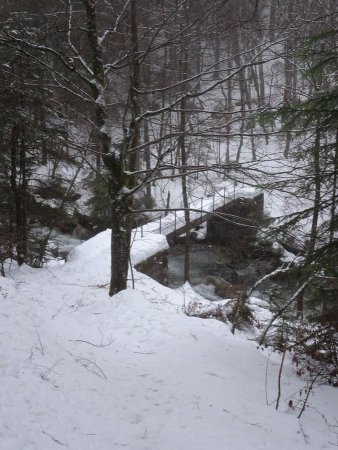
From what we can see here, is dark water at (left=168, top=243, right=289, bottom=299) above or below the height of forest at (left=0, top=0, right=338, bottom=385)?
below

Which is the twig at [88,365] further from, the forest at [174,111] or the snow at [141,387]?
the forest at [174,111]

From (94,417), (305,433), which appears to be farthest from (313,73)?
(94,417)

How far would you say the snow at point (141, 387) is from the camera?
3514 millimetres

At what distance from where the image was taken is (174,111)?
23.1 feet

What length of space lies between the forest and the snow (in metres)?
0.85

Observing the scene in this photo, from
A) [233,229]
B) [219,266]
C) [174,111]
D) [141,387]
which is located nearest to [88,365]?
[141,387]

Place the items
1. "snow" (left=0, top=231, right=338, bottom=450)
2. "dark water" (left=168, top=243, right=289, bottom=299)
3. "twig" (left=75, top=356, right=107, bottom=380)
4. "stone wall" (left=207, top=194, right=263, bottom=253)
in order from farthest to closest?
"stone wall" (left=207, top=194, right=263, bottom=253), "dark water" (left=168, top=243, right=289, bottom=299), "twig" (left=75, top=356, right=107, bottom=380), "snow" (left=0, top=231, right=338, bottom=450)

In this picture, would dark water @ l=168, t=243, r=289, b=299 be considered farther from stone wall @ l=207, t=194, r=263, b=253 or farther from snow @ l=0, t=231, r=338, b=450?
snow @ l=0, t=231, r=338, b=450

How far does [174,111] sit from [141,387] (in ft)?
15.3

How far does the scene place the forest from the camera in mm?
5664

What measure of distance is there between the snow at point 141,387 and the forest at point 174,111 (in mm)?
845

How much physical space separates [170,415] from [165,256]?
10588mm

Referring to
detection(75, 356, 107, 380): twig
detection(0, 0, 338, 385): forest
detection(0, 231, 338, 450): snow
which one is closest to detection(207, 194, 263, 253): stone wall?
detection(0, 0, 338, 385): forest

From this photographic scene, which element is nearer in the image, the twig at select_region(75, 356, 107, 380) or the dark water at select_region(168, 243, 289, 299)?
the twig at select_region(75, 356, 107, 380)
